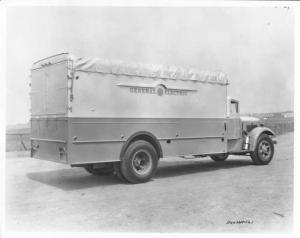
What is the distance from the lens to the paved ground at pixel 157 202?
6250 millimetres

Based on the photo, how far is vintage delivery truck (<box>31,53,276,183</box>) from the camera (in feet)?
27.8

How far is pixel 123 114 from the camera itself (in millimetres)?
9133

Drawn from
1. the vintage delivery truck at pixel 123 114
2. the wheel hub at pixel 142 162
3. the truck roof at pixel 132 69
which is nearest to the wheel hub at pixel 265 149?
the vintage delivery truck at pixel 123 114

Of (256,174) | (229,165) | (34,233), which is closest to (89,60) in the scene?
(34,233)

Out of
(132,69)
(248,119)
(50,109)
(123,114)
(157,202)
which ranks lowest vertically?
(157,202)

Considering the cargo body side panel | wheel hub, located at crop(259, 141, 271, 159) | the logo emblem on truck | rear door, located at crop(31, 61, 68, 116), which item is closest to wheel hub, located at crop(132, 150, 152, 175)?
the cargo body side panel

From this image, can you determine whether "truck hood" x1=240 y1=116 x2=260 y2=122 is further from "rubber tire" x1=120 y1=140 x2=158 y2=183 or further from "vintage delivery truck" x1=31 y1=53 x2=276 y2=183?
"rubber tire" x1=120 y1=140 x2=158 y2=183

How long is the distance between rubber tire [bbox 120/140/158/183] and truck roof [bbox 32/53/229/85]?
1.80 m

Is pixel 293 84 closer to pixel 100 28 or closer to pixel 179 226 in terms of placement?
pixel 179 226

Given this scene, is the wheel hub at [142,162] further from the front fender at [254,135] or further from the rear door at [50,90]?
the front fender at [254,135]

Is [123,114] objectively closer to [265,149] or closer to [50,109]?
[50,109]

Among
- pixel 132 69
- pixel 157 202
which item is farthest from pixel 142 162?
pixel 132 69

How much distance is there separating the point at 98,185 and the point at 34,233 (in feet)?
10.4

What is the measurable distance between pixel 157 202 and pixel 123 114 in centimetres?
262
